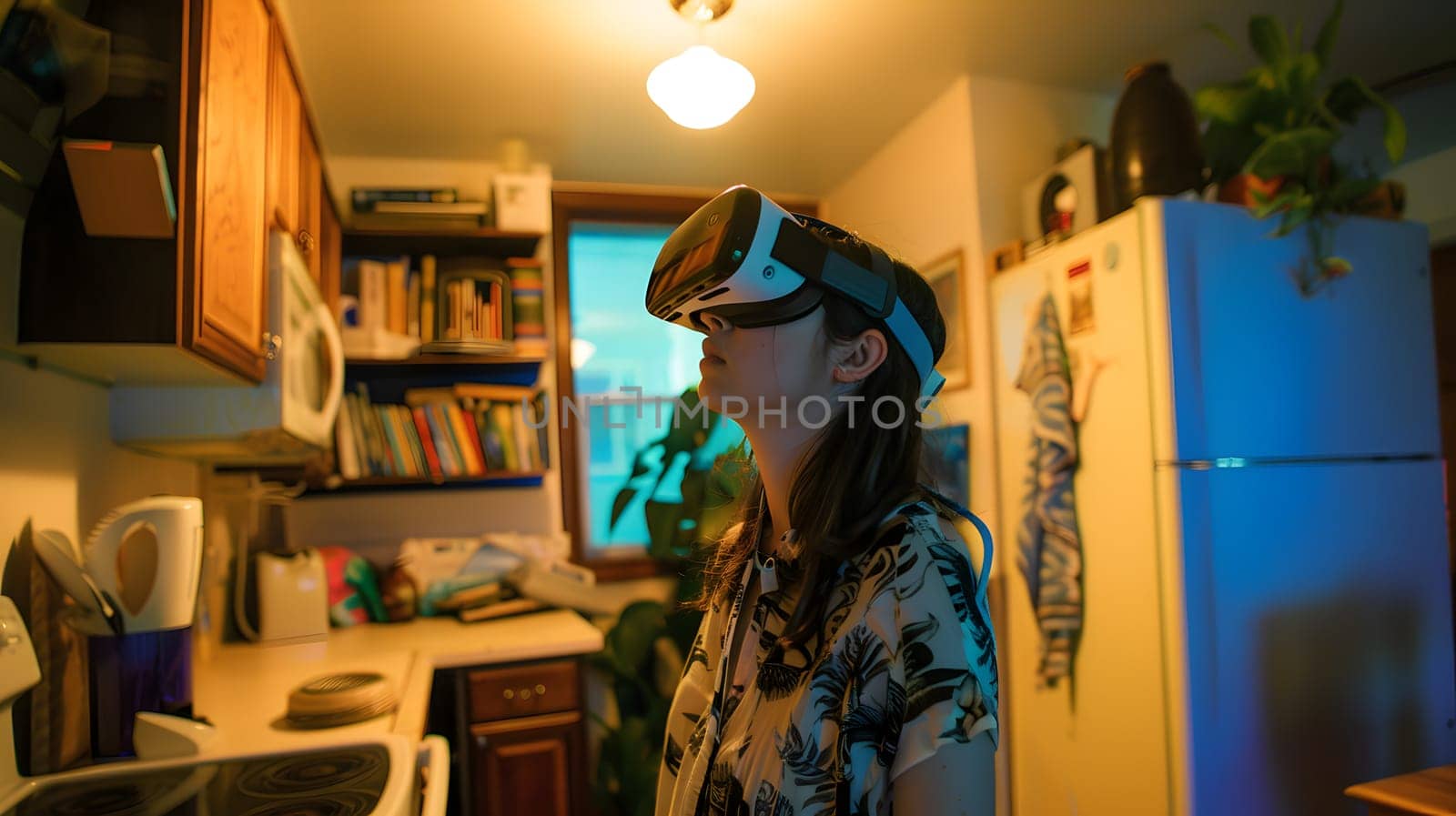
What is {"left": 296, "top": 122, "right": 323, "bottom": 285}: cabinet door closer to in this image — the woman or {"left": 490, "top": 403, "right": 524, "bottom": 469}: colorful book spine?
{"left": 490, "top": 403, "right": 524, "bottom": 469}: colorful book spine

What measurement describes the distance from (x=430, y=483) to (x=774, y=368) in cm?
219

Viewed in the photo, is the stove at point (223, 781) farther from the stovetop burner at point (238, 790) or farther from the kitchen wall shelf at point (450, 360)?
the kitchen wall shelf at point (450, 360)

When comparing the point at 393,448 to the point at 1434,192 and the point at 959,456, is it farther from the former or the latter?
the point at 1434,192

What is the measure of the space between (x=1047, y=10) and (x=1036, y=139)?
47 centimetres

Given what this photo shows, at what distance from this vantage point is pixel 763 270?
2.47 feet

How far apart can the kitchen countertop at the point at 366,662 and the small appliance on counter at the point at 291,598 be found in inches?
1.6

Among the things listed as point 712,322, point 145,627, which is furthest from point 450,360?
point 712,322

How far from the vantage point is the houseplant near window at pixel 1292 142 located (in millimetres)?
1740

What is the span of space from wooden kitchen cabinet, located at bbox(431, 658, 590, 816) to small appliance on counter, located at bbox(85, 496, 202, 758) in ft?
2.70

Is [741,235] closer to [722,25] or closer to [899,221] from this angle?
[722,25]

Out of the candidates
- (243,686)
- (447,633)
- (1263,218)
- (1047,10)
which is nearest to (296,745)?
(243,686)

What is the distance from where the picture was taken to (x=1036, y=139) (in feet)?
8.05

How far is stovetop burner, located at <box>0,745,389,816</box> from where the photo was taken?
0.98 metres

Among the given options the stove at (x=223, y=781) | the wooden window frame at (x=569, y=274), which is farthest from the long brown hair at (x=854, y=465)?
the wooden window frame at (x=569, y=274)
